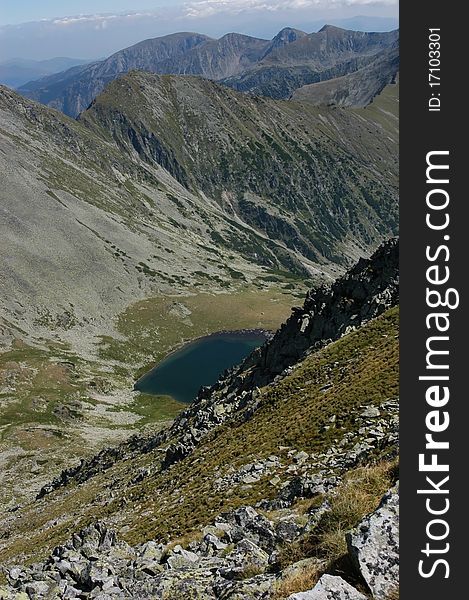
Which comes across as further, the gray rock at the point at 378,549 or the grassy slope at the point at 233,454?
the grassy slope at the point at 233,454

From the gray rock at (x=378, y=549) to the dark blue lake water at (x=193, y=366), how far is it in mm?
142249

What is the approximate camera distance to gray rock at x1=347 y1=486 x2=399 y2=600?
1059 cm

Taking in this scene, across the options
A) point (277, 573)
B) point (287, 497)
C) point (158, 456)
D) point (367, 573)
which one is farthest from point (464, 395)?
point (158, 456)

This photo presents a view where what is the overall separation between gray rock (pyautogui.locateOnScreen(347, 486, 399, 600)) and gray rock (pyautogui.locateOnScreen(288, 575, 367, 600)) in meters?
0.42

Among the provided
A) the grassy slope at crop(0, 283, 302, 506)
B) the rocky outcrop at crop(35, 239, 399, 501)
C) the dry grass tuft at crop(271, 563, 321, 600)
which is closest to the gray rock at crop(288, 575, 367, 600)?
the dry grass tuft at crop(271, 563, 321, 600)

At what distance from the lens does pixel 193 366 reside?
17650 centimetres

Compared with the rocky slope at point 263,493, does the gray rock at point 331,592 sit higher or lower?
higher

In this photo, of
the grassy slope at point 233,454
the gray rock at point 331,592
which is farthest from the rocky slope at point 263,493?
the grassy slope at point 233,454

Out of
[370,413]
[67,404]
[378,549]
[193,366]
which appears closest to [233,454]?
[370,413]

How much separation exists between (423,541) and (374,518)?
131 cm

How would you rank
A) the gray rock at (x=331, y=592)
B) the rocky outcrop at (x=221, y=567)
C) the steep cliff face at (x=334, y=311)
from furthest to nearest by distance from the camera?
1. the steep cliff face at (x=334, y=311)
2. the rocky outcrop at (x=221, y=567)
3. the gray rock at (x=331, y=592)

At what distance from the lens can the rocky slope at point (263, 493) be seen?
44.1ft

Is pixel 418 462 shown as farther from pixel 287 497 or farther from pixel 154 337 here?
pixel 154 337

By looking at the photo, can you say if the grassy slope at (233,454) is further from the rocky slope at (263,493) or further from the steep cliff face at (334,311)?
the steep cliff face at (334,311)
